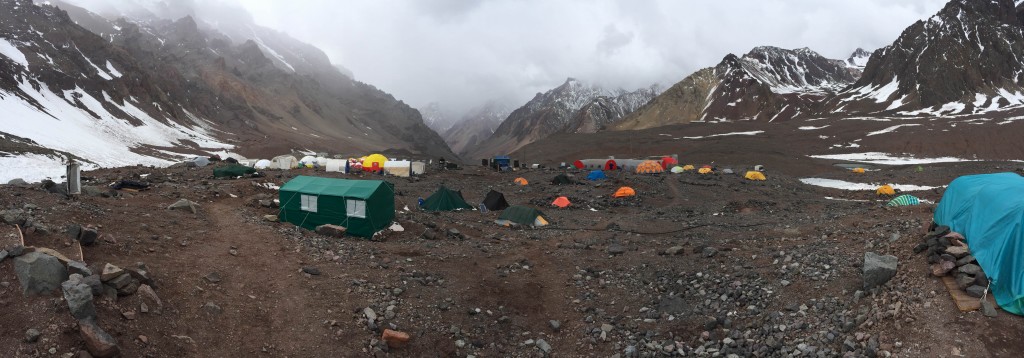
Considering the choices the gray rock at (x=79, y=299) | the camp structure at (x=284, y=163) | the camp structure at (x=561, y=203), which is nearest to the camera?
the gray rock at (x=79, y=299)

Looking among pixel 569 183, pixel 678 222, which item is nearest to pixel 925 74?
pixel 569 183

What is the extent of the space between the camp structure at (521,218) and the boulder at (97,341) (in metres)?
15.9

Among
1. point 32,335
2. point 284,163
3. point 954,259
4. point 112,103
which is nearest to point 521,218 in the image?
point 954,259

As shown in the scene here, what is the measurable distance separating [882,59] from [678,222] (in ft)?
579

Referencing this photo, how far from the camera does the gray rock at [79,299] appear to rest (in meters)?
7.54

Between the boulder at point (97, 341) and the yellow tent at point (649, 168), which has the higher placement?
the yellow tent at point (649, 168)

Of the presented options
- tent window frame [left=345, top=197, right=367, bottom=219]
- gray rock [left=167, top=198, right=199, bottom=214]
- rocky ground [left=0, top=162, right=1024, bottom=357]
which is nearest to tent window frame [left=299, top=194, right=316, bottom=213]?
A: rocky ground [left=0, top=162, right=1024, bottom=357]

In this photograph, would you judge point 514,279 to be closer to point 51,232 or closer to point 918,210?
point 51,232

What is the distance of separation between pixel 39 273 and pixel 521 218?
16640mm

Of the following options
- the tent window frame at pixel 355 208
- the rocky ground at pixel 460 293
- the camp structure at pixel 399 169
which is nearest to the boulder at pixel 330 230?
the rocky ground at pixel 460 293

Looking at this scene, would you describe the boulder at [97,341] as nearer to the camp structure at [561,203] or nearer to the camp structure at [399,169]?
the camp structure at [561,203]

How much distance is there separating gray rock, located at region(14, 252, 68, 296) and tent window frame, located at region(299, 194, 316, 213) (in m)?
8.79

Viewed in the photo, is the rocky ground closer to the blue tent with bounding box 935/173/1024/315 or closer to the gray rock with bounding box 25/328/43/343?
the gray rock with bounding box 25/328/43/343

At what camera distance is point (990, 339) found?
23.5 feet
